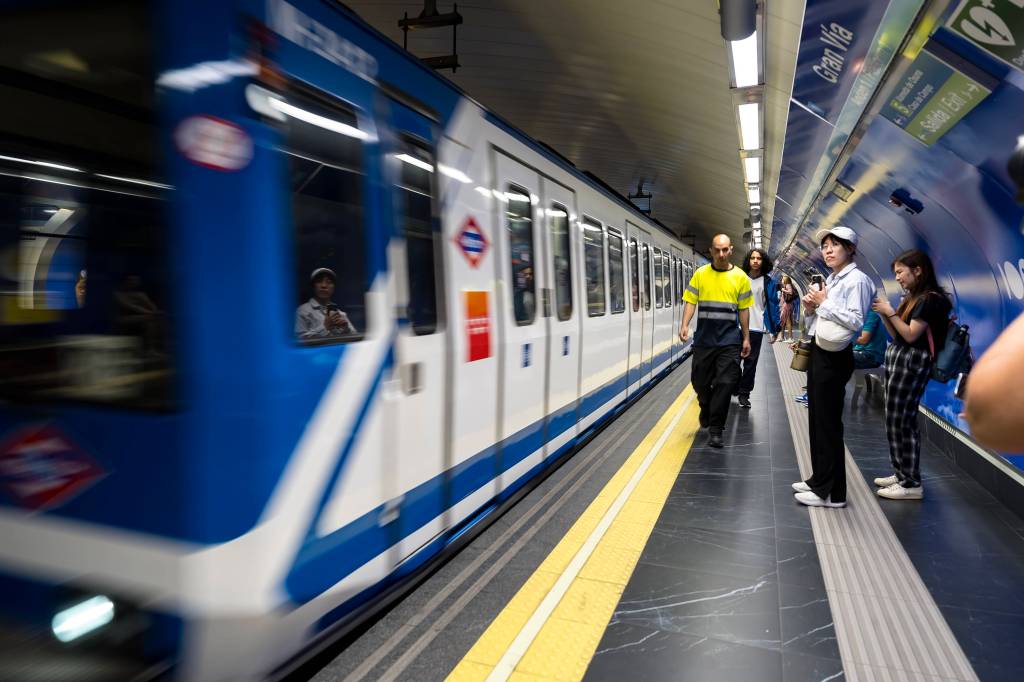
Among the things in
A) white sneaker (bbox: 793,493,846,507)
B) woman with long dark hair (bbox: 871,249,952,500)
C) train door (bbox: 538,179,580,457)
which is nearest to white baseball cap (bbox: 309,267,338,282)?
train door (bbox: 538,179,580,457)

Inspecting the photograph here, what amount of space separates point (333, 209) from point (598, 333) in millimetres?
4134

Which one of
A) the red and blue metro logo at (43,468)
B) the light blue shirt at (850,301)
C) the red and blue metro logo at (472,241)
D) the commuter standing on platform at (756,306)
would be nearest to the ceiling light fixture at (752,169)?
the commuter standing on platform at (756,306)

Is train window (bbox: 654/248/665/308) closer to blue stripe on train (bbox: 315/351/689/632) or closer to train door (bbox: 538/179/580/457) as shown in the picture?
train door (bbox: 538/179/580/457)

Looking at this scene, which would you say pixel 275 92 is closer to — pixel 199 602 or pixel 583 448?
pixel 199 602

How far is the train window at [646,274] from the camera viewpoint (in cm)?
923

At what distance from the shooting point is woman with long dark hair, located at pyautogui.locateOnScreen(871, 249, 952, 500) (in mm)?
4512

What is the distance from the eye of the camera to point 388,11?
26.3ft

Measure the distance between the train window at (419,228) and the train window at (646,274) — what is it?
20.4 feet

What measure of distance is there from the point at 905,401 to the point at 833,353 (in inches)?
31.8

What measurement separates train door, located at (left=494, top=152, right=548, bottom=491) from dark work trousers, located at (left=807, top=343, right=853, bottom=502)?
5.75 ft

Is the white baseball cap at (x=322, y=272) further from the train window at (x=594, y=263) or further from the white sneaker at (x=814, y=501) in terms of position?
the train window at (x=594, y=263)

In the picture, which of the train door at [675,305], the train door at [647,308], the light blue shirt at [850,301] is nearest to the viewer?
the light blue shirt at [850,301]

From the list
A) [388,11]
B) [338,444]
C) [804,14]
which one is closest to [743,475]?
[804,14]

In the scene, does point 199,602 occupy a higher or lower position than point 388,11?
lower
